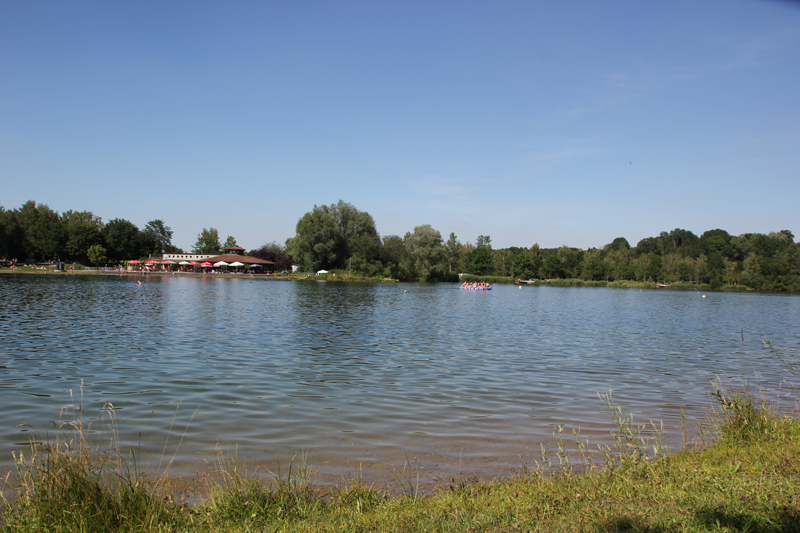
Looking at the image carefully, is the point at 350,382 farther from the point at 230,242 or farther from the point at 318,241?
the point at 230,242

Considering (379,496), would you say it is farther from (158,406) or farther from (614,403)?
(614,403)

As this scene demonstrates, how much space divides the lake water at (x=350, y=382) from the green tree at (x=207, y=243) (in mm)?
115925

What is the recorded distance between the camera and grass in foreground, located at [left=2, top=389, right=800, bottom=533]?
149 inches

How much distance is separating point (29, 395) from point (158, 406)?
254 cm

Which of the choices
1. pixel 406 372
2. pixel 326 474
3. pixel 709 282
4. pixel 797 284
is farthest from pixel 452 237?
pixel 326 474

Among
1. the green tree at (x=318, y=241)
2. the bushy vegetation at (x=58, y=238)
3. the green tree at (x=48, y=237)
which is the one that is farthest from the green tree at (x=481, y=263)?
the green tree at (x=48, y=237)

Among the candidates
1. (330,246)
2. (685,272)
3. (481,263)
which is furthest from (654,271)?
(330,246)

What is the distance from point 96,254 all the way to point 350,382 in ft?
324

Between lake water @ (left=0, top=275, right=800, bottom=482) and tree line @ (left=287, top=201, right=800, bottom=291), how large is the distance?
203 feet

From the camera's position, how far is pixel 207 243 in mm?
134750

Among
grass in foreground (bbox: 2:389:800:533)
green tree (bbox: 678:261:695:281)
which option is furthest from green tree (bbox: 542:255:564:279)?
grass in foreground (bbox: 2:389:800:533)

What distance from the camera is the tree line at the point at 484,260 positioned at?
8481 centimetres

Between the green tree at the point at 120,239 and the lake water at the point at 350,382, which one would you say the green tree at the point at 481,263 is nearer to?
the green tree at the point at 120,239

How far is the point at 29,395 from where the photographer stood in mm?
8922
